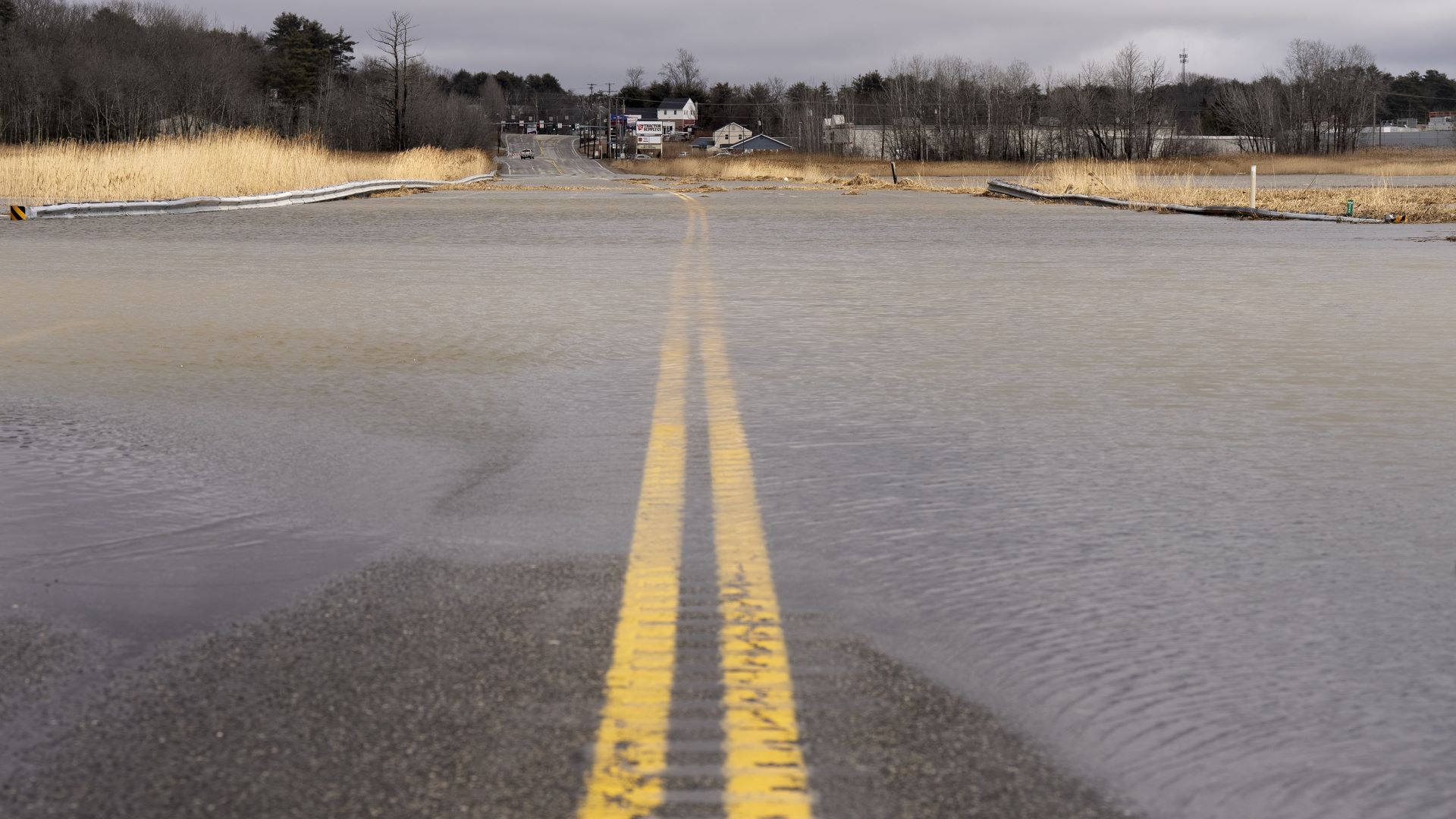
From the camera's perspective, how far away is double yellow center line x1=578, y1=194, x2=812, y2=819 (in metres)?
3.11

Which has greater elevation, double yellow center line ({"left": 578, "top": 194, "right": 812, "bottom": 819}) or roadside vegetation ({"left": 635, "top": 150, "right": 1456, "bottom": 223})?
roadside vegetation ({"left": 635, "top": 150, "right": 1456, "bottom": 223})

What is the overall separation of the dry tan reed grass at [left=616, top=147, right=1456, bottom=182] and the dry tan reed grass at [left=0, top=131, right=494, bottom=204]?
22978mm

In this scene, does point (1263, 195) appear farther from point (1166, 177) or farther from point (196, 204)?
point (196, 204)

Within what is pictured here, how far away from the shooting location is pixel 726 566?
483cm

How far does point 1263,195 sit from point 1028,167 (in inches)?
2074

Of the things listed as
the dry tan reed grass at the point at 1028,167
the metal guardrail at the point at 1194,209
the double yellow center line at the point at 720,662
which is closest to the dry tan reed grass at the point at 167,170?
the metal guardrail at the point at 1194,209

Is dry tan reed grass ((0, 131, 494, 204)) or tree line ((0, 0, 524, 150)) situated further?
tree line ((0, 0, 524, 150))

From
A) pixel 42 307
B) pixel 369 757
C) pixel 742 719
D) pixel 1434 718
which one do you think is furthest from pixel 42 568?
pixel 42 307

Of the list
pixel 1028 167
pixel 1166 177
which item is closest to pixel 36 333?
pixel 1166 177

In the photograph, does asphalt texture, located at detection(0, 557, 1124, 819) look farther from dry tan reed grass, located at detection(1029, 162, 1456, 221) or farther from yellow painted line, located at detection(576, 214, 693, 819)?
dry tan reed grass, located at detection(1029, 162, 1456, 221)

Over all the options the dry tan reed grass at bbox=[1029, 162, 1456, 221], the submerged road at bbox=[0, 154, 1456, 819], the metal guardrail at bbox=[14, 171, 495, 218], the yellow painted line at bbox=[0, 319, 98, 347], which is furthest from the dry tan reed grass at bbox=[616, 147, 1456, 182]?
the submerged road at bbox=[0, 154, 1456, 819]

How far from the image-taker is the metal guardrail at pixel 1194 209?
28.4m

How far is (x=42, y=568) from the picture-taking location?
4824 millimetres

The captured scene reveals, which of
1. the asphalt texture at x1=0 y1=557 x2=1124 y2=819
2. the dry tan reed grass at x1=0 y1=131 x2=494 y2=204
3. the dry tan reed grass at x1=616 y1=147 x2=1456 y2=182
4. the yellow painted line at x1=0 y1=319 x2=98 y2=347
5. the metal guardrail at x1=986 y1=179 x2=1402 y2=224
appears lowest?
the asphalt texture at x1=0 y1=557 x2=1124 y2=819
